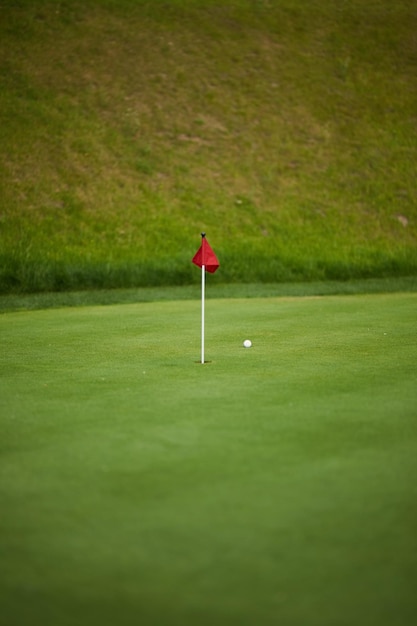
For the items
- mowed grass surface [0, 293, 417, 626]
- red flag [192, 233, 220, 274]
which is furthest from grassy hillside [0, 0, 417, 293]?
mowed grass surface [0, 293, 417, 626]

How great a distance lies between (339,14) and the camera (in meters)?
32.6

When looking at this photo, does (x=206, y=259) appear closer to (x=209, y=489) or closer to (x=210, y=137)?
(x=209, y=489)

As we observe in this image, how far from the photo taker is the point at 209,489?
381cm

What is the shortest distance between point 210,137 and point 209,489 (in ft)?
80.6

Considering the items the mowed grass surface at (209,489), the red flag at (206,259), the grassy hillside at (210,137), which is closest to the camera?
the mowed grass surface at (209,489)

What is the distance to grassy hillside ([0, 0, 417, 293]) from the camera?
73.1 feet

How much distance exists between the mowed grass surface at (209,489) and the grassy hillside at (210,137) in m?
12.5

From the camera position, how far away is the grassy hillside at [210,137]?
2228cm

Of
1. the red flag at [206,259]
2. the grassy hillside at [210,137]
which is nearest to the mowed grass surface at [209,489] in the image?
the red flag at [206,259]

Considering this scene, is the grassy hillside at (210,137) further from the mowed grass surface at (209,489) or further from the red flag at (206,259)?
the mowed grass surface at (209,489)

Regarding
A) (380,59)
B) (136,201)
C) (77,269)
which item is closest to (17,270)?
(77,269)

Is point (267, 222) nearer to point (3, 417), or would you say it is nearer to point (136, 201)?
point (136, 201)

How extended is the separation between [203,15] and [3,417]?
2824 centimetres

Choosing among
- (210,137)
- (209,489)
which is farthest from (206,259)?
(210,137)
